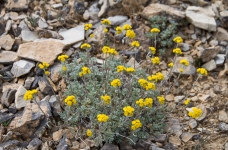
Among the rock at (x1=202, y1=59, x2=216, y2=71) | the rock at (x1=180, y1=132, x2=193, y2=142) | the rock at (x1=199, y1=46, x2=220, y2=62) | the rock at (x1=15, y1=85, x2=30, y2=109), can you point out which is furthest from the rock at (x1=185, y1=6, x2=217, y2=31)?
the rock at (x1=15, y1=85, x2=30, y2=109)

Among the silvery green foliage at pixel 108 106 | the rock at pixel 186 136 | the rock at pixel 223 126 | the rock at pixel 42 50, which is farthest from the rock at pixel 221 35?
the rock at pixel 42 50

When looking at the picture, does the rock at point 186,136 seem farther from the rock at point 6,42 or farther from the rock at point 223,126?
the rock at point 6,42

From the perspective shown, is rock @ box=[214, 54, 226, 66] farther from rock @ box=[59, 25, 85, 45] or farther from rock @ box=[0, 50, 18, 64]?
rock @ box=[0, 50, 18, 64]

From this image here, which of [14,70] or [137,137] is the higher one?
[14,70]

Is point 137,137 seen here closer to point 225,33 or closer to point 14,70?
point 14,70

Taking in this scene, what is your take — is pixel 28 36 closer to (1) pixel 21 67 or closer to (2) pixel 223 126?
(1) pixel 21 67

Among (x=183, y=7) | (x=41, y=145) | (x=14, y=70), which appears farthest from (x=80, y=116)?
(x=183, y=7)
